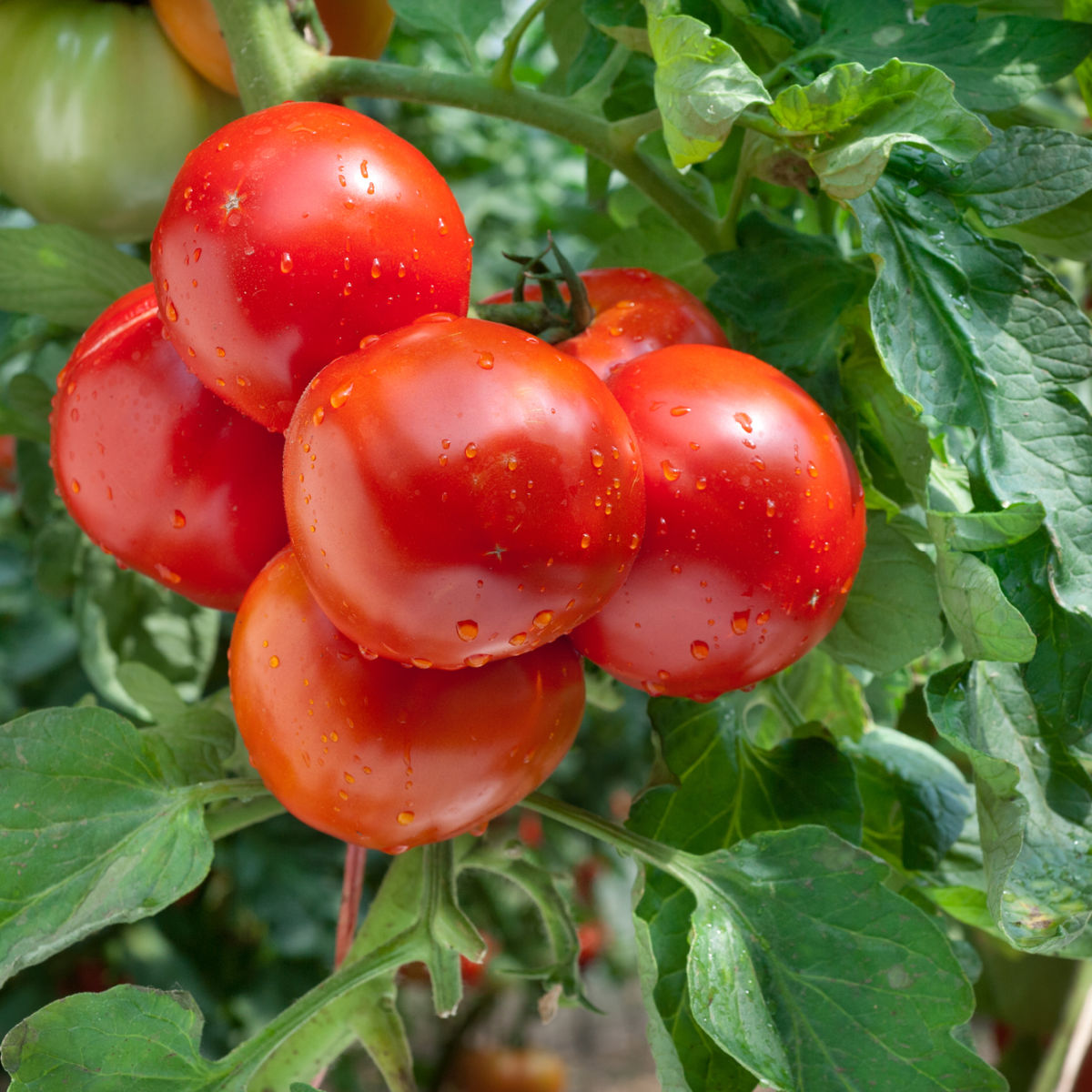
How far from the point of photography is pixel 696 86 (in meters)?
0.39

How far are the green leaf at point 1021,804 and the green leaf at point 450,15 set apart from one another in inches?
16.4

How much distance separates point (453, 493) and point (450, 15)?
36cm

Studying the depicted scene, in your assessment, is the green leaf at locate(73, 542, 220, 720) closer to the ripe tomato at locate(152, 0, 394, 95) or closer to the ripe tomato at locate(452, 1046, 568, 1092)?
the ripe tomato at locate(152, 0, 394, 95)

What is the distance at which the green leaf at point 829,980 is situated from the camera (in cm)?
42

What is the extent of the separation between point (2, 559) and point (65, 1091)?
853mm

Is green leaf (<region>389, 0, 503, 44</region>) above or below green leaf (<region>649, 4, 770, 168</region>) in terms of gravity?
below

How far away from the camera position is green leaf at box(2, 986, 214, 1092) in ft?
1.41

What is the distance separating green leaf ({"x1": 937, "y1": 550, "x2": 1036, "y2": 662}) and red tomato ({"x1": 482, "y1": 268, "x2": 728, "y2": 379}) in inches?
5.8

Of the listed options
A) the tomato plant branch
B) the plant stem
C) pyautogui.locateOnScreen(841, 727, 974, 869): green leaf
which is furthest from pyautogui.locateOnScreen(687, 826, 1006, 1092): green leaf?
the tomato plant branch

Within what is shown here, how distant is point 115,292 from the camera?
2.05 ft

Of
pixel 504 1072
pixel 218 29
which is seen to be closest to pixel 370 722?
pixel 218 29

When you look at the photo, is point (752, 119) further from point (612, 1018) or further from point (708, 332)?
point (612, 1018)

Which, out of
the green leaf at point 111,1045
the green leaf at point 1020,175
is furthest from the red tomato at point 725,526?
the green leaf at point 111,1045

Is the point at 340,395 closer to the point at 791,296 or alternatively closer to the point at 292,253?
the point at 292,253
